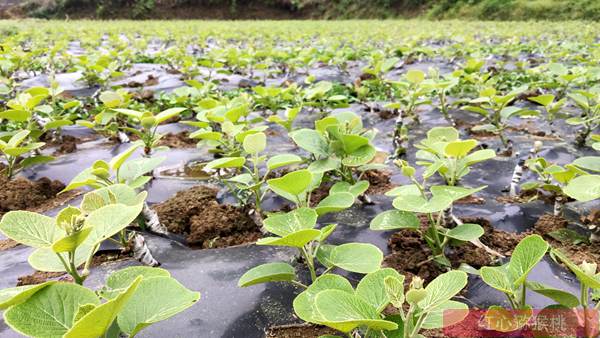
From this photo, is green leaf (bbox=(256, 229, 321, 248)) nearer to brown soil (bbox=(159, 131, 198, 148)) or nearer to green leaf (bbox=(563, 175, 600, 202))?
green leaf (bbox=(563, 175, 600, 202))

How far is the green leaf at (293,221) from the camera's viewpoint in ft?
3.93

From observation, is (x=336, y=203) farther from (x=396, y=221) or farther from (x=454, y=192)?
(x=454, y=192)

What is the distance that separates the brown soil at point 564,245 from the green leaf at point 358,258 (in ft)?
2.63

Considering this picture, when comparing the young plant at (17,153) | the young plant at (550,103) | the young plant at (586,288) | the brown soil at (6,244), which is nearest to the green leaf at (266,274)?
the young plant at (586,288)

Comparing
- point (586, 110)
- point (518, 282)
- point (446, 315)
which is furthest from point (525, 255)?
point (586, 110)

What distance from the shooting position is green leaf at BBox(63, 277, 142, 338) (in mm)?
689

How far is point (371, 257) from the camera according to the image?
1.17m

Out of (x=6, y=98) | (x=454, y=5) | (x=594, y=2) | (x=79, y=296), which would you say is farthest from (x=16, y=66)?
(x=454, y=5)

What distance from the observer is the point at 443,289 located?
0.93 meters

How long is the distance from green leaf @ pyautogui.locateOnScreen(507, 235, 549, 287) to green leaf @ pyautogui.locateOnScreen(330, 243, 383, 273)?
12.6 inches

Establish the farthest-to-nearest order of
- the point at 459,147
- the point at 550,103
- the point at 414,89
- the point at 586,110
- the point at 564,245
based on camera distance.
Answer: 1. the point at 414,89
2. the point at 550,103
3. the point at 586,110
4. the point at 564,245
5. the point at 459,147

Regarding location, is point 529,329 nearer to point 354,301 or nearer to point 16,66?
point 354,301

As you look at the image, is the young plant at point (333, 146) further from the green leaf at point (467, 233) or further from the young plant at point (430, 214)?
the green leaf at point (467, 233)

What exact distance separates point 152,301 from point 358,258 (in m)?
0.55
